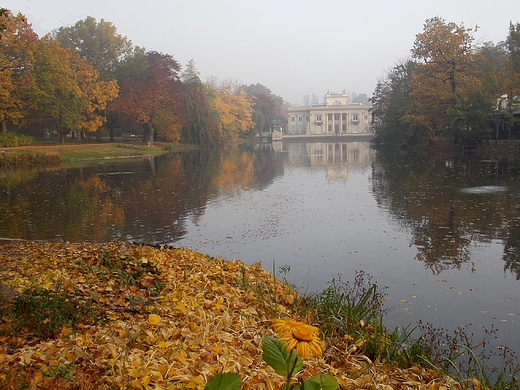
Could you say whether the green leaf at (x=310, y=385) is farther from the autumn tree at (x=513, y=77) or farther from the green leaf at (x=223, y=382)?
the autumn tree at (x=513, y=77)

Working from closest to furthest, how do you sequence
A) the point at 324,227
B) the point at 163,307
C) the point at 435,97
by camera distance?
1. the point at 163,307
2. the point at 324,227
3. the point at 435,97

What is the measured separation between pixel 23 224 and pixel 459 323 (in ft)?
35.4

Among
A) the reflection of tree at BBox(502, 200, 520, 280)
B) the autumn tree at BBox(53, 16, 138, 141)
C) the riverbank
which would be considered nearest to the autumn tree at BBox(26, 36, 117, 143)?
the autumn tree at BBox(53, 16, 138, 141)

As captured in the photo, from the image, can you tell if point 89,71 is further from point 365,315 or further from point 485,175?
point 365,315

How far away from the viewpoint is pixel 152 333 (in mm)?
3756

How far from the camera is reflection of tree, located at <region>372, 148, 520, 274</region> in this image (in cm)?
856

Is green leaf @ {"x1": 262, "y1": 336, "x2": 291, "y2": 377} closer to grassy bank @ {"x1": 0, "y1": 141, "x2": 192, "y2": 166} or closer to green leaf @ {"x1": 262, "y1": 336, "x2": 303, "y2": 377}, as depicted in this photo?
green leaf @ {"x1": 262, "y1": 336, "x2": 303, "y2": 377}

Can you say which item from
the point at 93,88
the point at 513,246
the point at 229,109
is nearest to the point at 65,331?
the point at 513,246

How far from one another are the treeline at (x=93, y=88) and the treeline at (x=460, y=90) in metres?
23.5

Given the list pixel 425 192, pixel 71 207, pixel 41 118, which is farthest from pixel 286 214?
pixel 41 118

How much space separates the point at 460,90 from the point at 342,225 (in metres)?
29.0

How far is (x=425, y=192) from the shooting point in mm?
15727

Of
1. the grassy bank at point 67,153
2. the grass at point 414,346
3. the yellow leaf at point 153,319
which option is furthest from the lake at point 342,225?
the grassy bank at point 67,153

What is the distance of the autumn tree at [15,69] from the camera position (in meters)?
34.7
